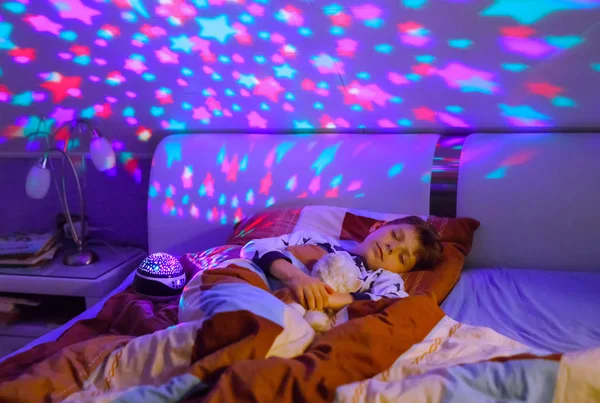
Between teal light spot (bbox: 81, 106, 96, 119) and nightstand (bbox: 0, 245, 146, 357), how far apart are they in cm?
66

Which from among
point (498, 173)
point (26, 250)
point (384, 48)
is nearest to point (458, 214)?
point (498, 173)

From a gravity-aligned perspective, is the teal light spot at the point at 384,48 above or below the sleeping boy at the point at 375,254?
above

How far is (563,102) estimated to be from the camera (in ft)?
5.92

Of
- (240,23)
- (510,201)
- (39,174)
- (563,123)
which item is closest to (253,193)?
(240,23)

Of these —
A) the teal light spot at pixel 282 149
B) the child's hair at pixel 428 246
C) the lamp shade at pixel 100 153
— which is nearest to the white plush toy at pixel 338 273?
the child's hair at pixel 428 246

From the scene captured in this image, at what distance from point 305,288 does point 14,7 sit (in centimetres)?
146

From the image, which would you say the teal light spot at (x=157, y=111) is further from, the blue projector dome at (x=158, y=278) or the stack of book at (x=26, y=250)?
the blue projector dome at (x=158, y=278)

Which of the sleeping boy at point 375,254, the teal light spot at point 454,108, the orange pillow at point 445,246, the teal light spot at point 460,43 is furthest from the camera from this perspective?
the teal light spot at point 454,108

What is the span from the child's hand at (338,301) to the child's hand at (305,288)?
14 mm

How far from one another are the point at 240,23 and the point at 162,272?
33.6 inches

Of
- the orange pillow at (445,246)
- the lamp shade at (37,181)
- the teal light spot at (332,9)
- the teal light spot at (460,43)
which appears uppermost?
the teal light spot at (332,9)

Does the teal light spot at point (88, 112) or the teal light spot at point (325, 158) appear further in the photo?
the teal light spot at point (88, 112)

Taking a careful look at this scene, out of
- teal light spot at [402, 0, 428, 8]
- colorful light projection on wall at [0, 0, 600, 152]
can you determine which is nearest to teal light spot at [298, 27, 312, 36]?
colorful light projection on wall at [0, 0, 600, 152]

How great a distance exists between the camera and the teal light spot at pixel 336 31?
5.58ft
